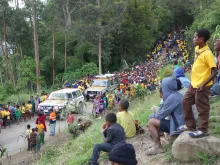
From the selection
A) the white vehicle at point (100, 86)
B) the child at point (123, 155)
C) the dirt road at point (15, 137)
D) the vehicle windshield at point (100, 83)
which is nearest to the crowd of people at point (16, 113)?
the dirt road at point (15, 137)

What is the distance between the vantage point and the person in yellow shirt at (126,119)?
21.9 ft

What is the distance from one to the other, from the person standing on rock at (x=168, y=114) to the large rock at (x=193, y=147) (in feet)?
1.77

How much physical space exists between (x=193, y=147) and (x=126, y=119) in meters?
2.26

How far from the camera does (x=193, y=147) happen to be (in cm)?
465

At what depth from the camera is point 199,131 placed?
470 cm

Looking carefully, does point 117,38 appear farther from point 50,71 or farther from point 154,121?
point 154,121

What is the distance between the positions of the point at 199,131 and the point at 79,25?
2931 centimetres

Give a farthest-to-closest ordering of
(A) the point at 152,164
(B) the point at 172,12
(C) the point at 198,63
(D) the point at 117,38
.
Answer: (B) the point at 172,12 < (D) the point at 117,38 < (A) the point at 152,164 < (C) the point at 198,63

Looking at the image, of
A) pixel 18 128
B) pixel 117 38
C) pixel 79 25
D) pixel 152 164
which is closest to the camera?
pixel 152 164

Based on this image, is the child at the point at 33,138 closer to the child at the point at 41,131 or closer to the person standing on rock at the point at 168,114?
the child at the point at 41,131

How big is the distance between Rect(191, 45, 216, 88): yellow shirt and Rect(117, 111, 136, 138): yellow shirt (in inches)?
91.2

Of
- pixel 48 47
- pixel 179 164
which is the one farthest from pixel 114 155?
pixel 48 47

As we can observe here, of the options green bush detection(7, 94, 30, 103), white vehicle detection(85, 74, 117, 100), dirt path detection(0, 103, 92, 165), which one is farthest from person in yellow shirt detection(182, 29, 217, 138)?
green bush detection(7, 94, 30, 103)

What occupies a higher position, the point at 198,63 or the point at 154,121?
the point at 198,63
